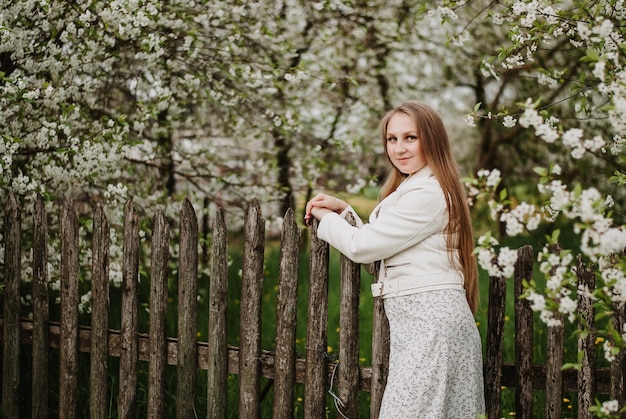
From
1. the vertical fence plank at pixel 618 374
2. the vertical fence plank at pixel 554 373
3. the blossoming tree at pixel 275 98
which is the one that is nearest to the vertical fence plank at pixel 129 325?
the blossoming tree at pixel 275 98

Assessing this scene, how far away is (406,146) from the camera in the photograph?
2664 mm

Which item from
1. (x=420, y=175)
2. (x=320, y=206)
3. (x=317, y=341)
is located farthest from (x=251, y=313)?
(x=420, y=175)

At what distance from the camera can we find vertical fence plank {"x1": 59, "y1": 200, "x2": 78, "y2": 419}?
126 inches

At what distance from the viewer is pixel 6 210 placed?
130 inches

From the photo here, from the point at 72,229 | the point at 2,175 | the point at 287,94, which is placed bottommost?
the point at 72,229

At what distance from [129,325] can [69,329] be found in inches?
13.7

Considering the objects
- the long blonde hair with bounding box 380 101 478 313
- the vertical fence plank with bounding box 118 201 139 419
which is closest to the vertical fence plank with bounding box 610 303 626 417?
the long blonde hair with bounding box 380 101 478 313

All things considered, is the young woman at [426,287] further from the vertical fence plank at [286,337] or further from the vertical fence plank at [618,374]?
the vertical fence plank at [618,374]

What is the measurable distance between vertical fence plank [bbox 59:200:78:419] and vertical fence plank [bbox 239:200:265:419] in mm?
872

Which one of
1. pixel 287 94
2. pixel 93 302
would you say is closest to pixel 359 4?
pixel 287 94

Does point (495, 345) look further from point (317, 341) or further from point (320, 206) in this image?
point (320, 206)

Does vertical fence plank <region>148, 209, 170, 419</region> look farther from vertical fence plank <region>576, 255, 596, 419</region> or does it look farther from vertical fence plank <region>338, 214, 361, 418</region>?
vertical fence plank <region>576, 255, 596, 419</region>

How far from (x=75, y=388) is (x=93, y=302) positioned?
0.43 m

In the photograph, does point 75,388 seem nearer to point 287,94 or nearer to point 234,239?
point 287,94
